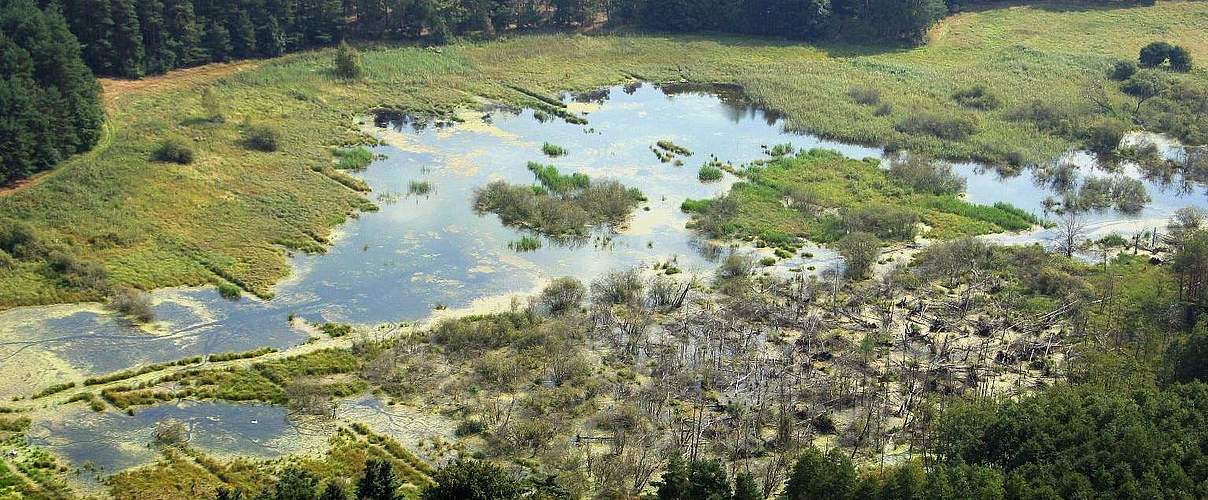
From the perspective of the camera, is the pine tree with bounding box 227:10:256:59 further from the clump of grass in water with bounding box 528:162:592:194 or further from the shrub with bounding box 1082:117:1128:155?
the shrub with bounding box 1082:117:1128:155

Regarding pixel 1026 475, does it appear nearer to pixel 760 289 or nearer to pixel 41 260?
pixel 760 289

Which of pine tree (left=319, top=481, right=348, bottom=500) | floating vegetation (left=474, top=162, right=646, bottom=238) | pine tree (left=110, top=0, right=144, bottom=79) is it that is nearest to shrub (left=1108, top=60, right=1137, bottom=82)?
floating vegetation (left=474, top=162, right=646, bottom=238)

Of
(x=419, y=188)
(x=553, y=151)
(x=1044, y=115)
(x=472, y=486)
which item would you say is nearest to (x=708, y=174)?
(x=553, y=151)

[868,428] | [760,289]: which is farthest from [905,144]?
[868,428]

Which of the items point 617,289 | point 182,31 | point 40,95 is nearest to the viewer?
point 617,289

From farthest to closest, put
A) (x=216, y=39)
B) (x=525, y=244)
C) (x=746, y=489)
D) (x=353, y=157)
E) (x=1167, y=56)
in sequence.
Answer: (x=1167, y=56) < (x=216, y=39) < (x=353, y=157) < (x=525, y=244) < (x=746, y=489)

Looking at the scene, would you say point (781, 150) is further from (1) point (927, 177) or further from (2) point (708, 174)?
(1) point (927, 177)

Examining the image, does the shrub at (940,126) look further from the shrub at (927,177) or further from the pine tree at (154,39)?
the pine tree at (154,39)
